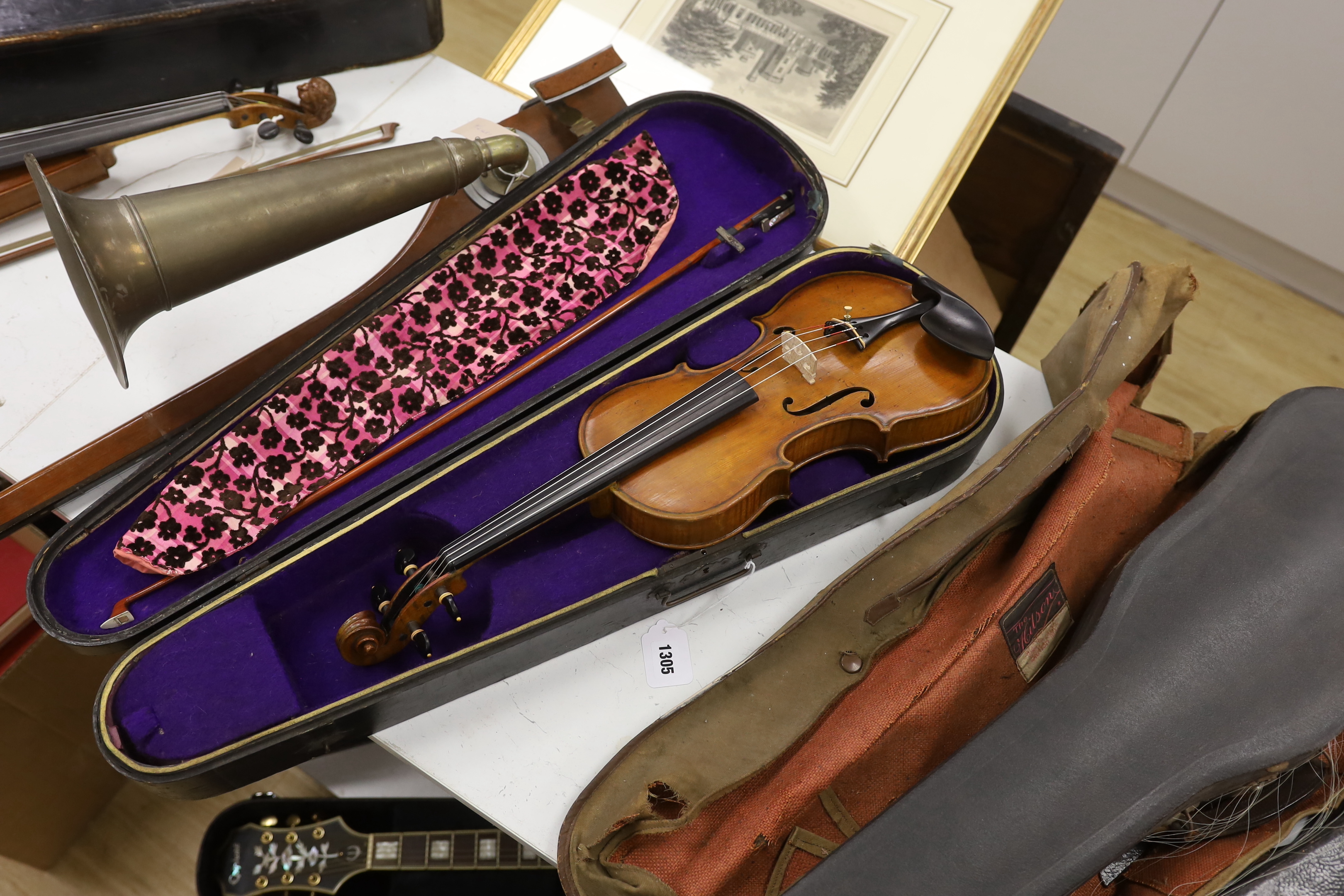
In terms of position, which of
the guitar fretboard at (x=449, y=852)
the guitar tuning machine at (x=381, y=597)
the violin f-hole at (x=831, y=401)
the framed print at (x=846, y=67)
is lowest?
the guitar fretboard at (x=449, y=852)

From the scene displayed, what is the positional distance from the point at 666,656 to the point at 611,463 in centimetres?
42

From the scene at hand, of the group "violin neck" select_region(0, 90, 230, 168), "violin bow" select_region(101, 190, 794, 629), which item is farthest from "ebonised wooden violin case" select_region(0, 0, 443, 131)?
"violin bow" select_region(101, 190, 794, 629)

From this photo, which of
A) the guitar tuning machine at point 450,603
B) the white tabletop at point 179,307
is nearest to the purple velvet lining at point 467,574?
the guitar tuning machine at point 450,603

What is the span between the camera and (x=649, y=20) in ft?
8.59

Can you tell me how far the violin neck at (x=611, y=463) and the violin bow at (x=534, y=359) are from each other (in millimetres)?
304

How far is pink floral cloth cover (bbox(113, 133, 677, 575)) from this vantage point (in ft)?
6.11

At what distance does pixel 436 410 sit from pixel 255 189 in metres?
0.57

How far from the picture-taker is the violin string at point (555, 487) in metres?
1.75

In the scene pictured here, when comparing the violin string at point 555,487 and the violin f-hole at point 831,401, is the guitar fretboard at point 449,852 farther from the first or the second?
the violin f-hole at point 831,401

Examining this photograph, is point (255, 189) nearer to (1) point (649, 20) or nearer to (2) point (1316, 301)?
(1) point (649, 20)

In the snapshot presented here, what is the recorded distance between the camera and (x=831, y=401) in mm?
1936

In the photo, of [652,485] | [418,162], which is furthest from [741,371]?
[418,162]

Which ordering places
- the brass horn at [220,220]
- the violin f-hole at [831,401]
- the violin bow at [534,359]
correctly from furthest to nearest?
the violin f-hole at [831,401]
the violin bow at [534,359]
the brass horn at [220,220]

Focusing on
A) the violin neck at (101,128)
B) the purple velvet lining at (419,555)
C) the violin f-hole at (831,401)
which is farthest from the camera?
the violin neck at (101,128)
